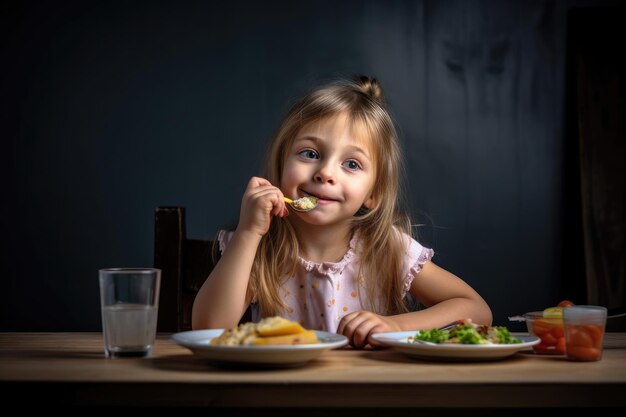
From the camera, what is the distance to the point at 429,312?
1454mm

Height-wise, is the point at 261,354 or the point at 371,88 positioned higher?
the point at 371,88

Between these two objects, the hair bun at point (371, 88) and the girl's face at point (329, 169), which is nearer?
the girl's face at point (329, 169)

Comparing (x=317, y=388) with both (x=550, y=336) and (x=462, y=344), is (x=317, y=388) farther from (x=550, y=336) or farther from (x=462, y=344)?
(x=550, y=336)

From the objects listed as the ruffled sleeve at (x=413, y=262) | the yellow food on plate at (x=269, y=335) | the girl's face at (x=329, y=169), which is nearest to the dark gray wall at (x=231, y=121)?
the ruffled sleeve at (x=413, y=262)

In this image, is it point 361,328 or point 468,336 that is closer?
point 468,336

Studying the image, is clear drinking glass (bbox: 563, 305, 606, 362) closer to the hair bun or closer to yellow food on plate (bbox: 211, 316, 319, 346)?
yellow food on plate (bbox: 211, 316, 319, 346)

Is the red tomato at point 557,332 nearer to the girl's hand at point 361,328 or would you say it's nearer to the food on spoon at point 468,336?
the food on spoon at point 468,336

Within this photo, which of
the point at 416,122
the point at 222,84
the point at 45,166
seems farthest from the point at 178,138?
the point at 416,122

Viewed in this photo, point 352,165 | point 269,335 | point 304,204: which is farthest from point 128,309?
point 352,165

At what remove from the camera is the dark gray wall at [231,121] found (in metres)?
3.11

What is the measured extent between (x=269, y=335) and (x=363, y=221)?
34.6 inches

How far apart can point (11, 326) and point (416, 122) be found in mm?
1804

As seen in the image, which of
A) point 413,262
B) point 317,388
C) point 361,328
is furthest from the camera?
point 413,262

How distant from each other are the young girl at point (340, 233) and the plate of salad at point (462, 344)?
0.44 meters
